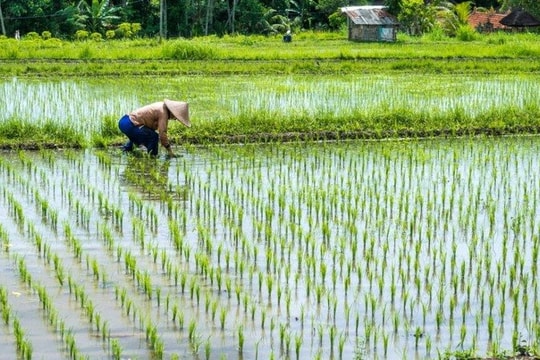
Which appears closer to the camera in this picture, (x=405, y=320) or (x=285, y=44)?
(x=405, y=320)

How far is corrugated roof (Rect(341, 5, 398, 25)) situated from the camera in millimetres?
Result: 27750

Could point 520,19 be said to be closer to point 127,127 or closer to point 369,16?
point 369,16

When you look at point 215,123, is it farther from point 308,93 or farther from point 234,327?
point 234,327

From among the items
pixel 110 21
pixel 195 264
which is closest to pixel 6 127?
pixel 195 264

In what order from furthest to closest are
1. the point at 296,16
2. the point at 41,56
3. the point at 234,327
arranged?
the point at 296,16 → the point at 41,56 → the point at 234,327

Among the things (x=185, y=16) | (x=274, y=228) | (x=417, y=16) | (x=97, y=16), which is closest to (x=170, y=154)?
(x=274, y=228)

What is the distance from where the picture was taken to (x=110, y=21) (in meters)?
29.3

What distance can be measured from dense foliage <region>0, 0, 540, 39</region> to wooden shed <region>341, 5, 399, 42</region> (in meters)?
0.85

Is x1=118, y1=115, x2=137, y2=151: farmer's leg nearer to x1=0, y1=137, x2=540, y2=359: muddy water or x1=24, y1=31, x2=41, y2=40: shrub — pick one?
x1=0, y1=137, x2=540, y2=359: muddy water

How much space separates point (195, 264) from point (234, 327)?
1.06 m

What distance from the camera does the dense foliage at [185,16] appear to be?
92.2ft

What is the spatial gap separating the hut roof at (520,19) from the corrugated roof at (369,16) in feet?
14.6

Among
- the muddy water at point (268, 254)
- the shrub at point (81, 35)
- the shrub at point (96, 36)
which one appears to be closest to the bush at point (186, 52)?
the shrub at point (96, 36)

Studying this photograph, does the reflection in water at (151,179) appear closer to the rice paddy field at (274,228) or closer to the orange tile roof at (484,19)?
the rice paddy field at (274,228)
